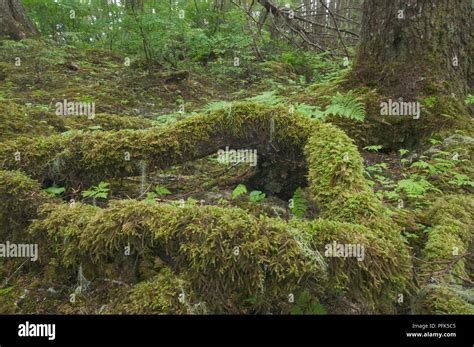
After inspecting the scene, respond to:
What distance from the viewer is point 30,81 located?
333 inches

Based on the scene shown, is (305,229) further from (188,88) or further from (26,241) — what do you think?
(188,88)

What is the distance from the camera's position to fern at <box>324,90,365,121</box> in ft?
16.3

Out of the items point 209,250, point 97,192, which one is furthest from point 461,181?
point 97,192

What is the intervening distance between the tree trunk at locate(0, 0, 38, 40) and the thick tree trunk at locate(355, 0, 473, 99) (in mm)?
9355

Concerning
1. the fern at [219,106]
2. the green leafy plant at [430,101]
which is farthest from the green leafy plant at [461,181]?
the fern at [219,106]

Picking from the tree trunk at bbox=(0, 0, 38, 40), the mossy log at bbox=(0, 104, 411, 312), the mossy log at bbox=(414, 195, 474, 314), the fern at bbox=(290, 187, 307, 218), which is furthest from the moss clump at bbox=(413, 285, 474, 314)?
the tree trunk at bbox=(0, 0, 38, 40)

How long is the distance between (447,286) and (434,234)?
697 mm

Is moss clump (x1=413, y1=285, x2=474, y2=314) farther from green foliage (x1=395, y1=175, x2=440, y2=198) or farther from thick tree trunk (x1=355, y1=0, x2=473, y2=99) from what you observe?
thick tree trunk (x1=355, y1=0, x2=473, y2=99)

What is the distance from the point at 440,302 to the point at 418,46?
415cm

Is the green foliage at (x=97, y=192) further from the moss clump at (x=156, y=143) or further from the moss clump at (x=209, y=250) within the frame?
the moss clump at (x=209, y=250)

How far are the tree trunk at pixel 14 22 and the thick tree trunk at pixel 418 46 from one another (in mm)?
9355
